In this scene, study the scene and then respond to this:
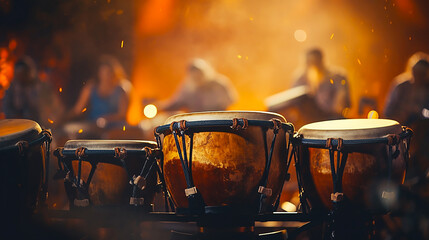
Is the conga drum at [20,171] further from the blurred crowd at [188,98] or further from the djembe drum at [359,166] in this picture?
the blurred crowd at [188,98]

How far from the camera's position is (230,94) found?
22.0 ft

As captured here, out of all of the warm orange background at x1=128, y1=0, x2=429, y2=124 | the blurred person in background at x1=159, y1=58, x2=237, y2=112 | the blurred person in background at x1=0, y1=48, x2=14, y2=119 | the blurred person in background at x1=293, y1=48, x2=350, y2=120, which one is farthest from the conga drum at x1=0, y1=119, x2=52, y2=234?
the warm orange background at x1=128, y1=0, x2=429, y2=124

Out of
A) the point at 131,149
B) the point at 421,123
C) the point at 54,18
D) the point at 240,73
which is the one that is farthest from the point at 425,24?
the point at 131,149

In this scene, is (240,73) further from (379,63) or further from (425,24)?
(425,24)

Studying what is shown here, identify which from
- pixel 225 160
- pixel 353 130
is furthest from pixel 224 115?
Answer: pixel 353 130

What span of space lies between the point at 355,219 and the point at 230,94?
4.49m

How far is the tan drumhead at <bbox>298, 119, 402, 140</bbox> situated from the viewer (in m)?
2.29

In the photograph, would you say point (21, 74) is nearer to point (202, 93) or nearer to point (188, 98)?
point (188, 98)

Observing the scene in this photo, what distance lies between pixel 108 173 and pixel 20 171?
45cm

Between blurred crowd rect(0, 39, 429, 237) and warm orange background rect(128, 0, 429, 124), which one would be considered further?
warm orange background rect(128, 0, 429, 124)

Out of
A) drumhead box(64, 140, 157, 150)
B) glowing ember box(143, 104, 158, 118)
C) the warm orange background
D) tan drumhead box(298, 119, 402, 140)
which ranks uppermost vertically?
the warm orange background

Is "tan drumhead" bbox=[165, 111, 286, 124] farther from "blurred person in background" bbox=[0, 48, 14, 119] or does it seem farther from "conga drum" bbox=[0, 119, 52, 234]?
"blurred person in background" bbox=[0, 48, 14, 119]

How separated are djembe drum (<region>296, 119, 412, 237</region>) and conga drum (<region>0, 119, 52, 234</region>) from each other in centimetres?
148

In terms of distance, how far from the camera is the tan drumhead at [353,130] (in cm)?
229
